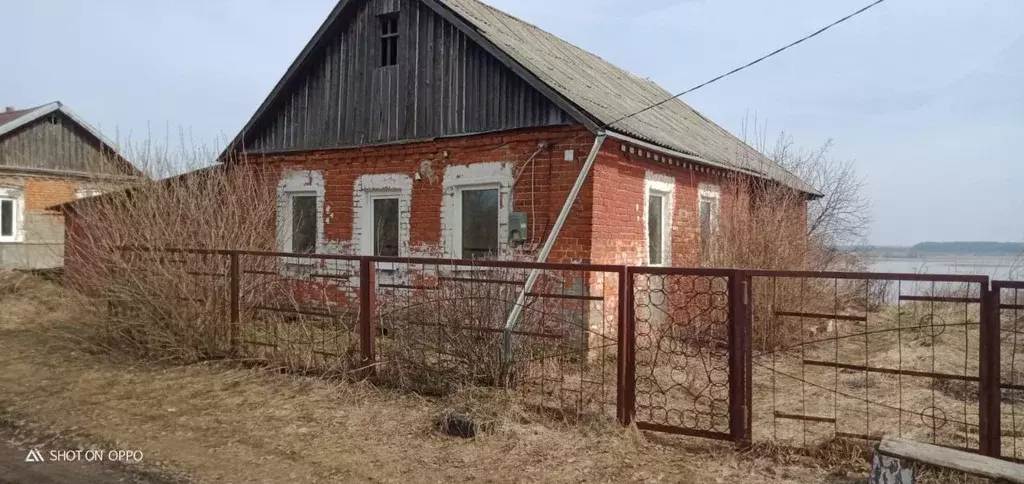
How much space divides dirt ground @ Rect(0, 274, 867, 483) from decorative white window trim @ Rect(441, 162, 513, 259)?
3.24 m

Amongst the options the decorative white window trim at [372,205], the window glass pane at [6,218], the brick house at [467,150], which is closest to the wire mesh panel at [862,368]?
the brick house at [467,150]

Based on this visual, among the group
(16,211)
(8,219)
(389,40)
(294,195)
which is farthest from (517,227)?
(8,219)

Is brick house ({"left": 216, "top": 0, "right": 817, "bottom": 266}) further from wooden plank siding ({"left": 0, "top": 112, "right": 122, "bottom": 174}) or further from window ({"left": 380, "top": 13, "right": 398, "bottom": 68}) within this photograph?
wooden plank siding ({"left": 0, "top": 112, "right": 122, "bottom": 174})

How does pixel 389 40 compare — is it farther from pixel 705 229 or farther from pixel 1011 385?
pixel 1011 385

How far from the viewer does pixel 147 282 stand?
24.6 ft

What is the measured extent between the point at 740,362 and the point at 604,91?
6.76 m

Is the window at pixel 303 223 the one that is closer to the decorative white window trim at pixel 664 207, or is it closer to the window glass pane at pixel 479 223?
the window glass pane at pixel 479 223

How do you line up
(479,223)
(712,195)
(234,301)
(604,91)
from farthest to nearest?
(712,195), (604,91), (479,223), (234,301)

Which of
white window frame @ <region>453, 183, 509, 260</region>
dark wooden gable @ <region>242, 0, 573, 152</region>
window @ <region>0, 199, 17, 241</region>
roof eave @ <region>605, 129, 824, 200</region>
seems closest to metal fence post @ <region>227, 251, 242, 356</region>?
white window frame @ <region>453, 183, 509, 260</region>

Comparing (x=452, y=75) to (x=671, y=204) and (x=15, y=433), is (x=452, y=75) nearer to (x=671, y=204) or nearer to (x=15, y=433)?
(x=671, y=204)

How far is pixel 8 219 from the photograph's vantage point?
18.3 m

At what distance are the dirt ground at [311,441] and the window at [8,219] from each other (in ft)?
47.0

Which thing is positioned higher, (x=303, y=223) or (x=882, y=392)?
(x=303, y=223)

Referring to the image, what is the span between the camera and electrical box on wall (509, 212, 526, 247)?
8352 millimetres
